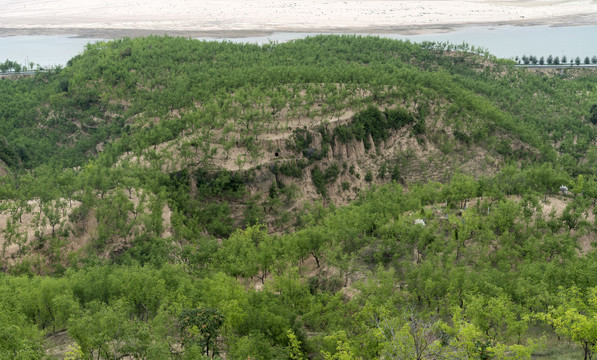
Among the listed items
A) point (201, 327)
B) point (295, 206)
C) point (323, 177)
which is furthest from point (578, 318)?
point (323, 177)

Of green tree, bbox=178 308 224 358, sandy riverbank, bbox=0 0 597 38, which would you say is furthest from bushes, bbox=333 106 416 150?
sandy riverbank, bbox=0 0 597 38

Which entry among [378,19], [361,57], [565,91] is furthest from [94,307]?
[378,19]

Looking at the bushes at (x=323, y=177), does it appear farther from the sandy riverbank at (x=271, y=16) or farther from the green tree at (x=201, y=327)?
the sandy riverbank at (x=271, y=16)

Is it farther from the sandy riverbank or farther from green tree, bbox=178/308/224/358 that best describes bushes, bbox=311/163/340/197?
the sandy riverbank

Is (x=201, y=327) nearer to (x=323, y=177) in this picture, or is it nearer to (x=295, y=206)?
(x=295, y=206)

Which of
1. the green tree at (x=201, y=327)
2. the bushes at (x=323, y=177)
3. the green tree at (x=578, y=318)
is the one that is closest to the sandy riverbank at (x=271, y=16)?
the bushes at (x=323, y=177)
